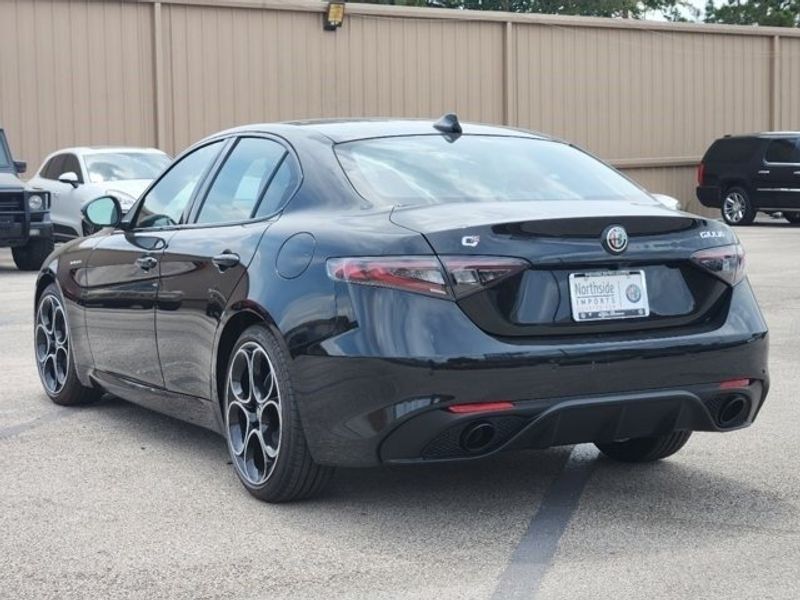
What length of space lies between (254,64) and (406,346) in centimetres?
2220

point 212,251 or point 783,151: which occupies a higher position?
point 212,251

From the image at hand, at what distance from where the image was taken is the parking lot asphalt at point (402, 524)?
4.69 metres

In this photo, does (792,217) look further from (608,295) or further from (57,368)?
(608,295)

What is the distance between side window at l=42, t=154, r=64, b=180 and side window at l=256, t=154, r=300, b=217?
1509 cm

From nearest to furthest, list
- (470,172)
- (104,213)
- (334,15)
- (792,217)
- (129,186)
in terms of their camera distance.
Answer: (470,172)
(104,213)
(129,186)
(334,15)
(792,217)

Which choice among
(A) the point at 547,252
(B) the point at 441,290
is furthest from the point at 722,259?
(B) the point at 441,290

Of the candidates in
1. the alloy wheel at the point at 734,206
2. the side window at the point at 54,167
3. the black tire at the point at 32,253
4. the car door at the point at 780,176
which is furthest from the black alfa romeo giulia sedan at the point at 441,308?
the alloy wheel at the point at 734,206

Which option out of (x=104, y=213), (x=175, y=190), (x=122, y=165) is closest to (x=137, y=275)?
(x=175, y=190)

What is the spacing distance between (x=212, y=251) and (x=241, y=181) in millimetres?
425

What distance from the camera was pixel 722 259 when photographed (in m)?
5.56

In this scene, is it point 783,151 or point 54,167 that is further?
point 783,151

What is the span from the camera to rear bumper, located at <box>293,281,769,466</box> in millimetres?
5070

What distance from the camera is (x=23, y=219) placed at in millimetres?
17641

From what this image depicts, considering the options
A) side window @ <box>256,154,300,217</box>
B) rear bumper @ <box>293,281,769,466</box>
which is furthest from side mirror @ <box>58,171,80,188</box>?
rear bumper @ <box>293,281,769,466</box>
